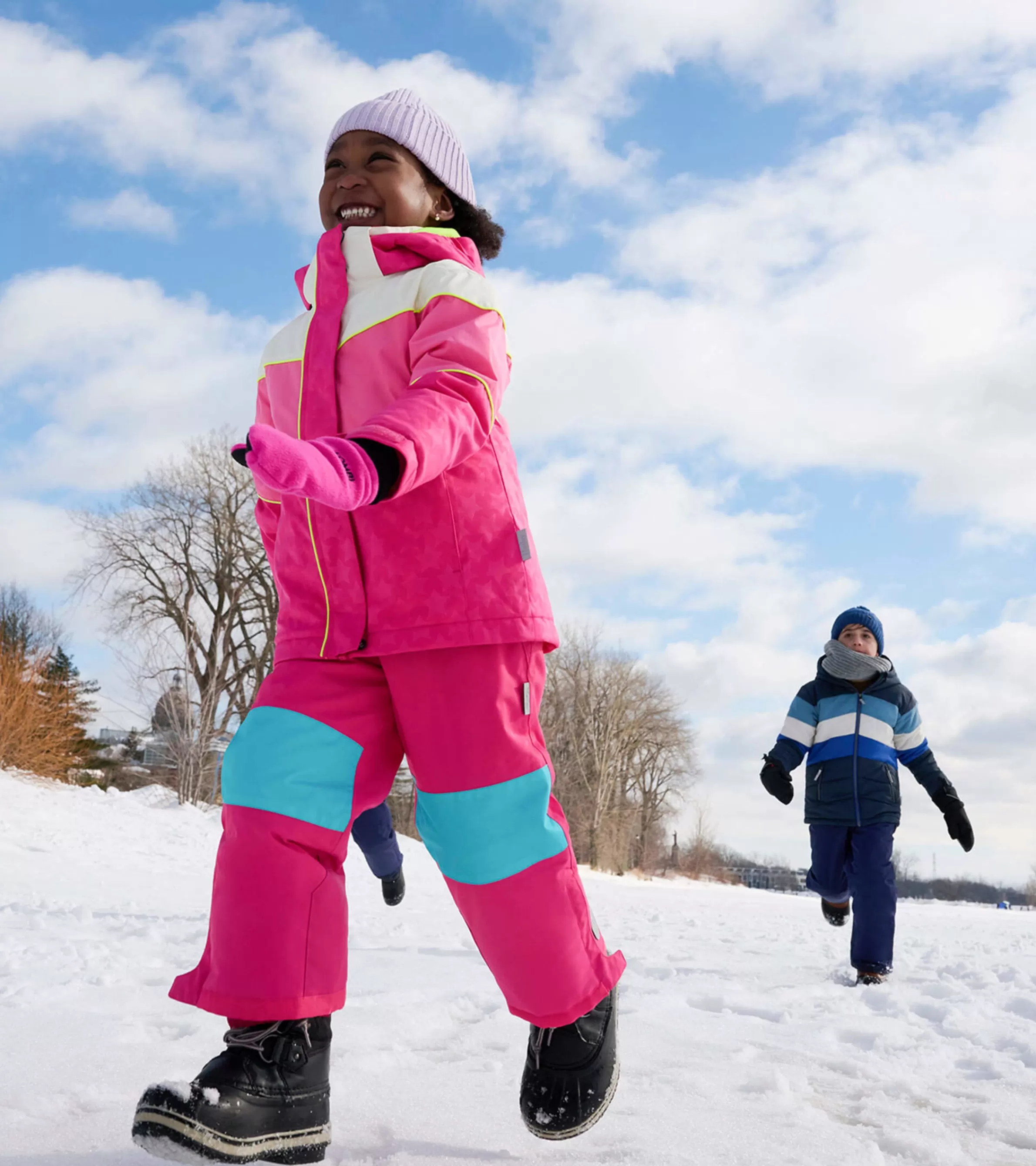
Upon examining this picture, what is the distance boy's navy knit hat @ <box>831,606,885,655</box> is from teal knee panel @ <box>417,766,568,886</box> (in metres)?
3.82

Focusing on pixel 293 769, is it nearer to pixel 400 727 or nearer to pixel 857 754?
pixel 400 727

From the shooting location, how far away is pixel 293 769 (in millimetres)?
1634

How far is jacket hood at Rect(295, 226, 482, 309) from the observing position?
1.96 m

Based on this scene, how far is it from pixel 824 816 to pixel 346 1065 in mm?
3237

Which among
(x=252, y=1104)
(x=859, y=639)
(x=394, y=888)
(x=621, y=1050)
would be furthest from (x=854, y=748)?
(x=252, y=1104)

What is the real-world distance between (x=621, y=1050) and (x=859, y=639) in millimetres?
3156

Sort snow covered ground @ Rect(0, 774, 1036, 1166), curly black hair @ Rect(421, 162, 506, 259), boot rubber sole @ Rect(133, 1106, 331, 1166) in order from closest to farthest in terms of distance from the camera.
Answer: boot rubber sole @ Rect(133, 1106, 331, 1166) < snow covered ground @ Rect(0, 774, 1036, 1166) < curly black hair @ Rect(421, 162, 506, 259)

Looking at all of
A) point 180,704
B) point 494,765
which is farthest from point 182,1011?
point 180,704

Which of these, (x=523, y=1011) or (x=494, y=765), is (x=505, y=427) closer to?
(x=494, y=765)

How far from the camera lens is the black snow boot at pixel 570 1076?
1.65m

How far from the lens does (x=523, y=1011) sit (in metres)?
1.74

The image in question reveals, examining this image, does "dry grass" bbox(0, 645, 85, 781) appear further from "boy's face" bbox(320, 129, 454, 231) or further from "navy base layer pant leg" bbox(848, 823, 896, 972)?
"boy's face" bbox(320, 129, 454, 231)

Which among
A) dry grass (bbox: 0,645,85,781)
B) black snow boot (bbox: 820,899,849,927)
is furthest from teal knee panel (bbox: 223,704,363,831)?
dry grass (bbox: 0,645,85,781)

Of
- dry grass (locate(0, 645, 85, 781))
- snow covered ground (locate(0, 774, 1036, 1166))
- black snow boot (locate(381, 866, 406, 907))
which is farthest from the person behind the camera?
dry grass (locate(0, 645, 85, 781))
